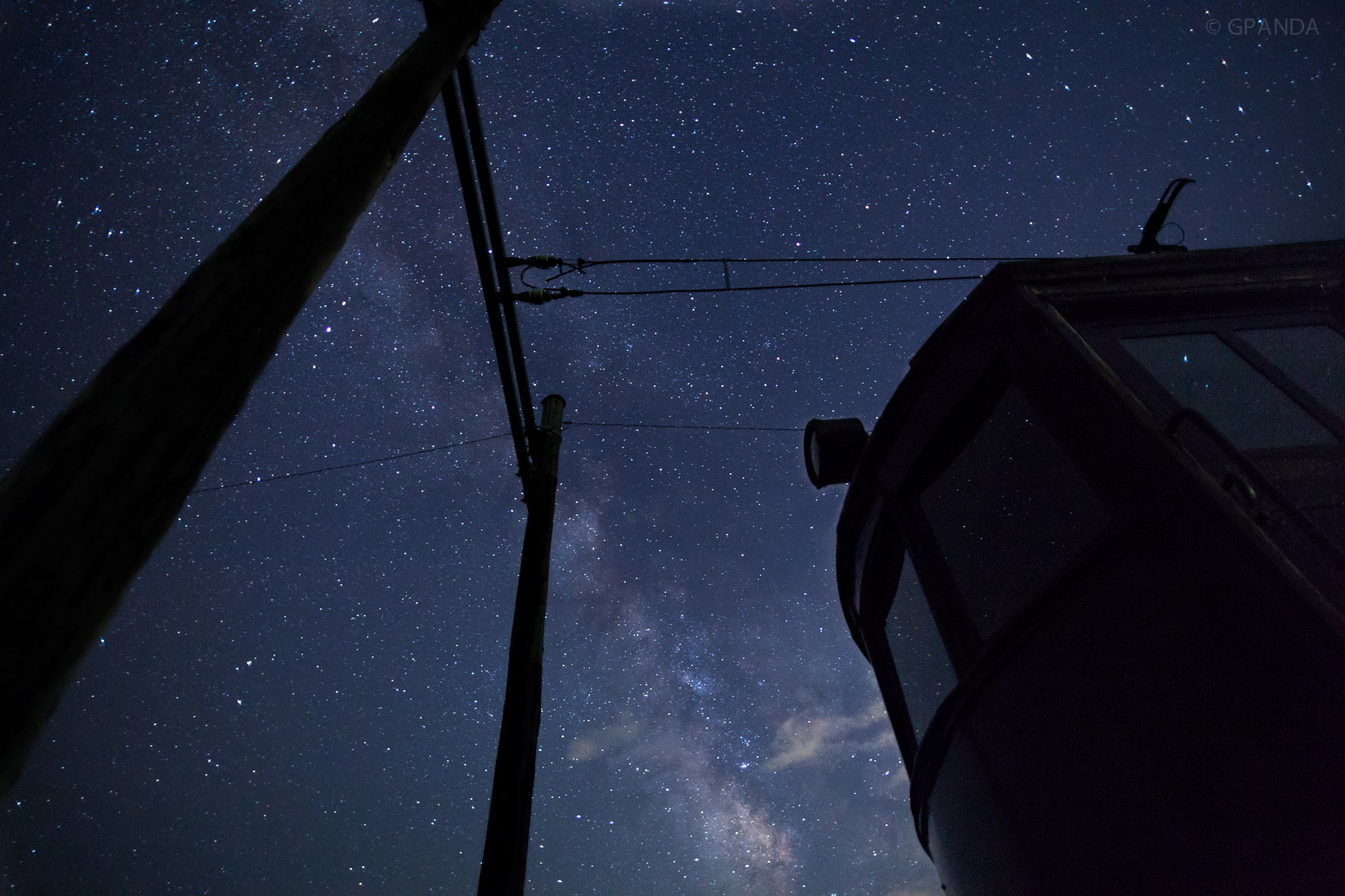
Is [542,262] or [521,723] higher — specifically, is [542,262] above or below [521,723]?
above

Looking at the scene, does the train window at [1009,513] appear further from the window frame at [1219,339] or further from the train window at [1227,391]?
the train window at [1227,391]

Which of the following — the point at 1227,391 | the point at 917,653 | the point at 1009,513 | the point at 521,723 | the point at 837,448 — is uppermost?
the point at 1227,391

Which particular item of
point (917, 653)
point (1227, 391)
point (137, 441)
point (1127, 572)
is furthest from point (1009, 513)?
point (137, 441)

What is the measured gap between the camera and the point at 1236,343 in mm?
5066

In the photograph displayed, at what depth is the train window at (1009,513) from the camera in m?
4.60

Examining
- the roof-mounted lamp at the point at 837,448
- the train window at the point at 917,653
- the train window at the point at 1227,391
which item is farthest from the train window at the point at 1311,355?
the roof-mounted lamp at the point at 837,448

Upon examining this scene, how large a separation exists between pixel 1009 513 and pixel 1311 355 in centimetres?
265

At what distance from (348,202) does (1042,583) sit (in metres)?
4.91

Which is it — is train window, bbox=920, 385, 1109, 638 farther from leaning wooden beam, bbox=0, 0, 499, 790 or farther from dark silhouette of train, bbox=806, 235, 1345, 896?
leaning wooden beam, bbox=0, 0, 499, 790

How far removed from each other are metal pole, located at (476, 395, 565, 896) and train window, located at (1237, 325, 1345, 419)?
5.84 m

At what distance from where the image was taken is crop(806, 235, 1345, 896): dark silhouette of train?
335cm

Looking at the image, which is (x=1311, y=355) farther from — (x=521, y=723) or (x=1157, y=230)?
(x=521, y=723)

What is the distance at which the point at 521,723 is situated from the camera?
→ 359 centimetres

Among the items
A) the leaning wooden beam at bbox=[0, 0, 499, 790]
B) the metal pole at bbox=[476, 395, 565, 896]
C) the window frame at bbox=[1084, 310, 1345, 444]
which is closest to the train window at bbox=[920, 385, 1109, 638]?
the window frame at bbox=[1084, 310, 1345, 444]
